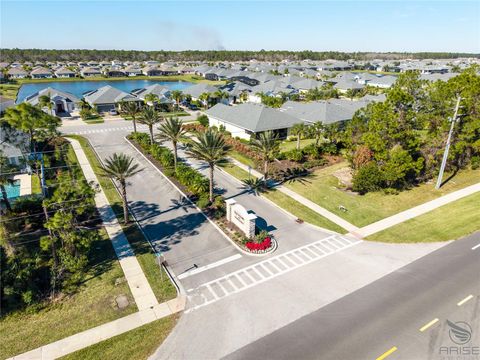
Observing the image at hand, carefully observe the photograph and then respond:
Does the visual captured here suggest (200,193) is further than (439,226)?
Yes

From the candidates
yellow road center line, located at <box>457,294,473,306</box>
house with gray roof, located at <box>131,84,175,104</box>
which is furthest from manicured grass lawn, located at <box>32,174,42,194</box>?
house with gray roof, located at <box>131,84,175,104</box>

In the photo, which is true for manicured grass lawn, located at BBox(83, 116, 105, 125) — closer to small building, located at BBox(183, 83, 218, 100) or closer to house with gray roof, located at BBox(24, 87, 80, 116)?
house with gray roof, located at BBox(24, 87, 80, 116)

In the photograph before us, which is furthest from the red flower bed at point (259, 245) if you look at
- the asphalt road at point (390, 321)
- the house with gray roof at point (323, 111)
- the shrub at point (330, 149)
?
the house with gray roof at point (323, 111)

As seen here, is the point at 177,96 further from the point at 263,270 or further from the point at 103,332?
the point at 103,332

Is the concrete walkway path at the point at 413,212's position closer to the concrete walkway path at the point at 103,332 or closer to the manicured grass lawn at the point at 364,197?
the manicured grass lawn at the point at 364,197

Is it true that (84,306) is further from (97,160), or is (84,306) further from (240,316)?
(97,160)

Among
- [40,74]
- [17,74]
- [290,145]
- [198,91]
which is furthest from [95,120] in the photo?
[17,74]
